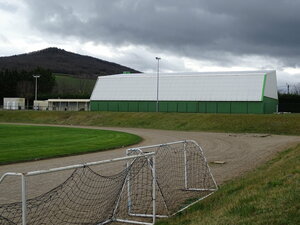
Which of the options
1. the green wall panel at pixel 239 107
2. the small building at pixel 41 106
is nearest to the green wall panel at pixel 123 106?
the green wall panel at pixel 239 107

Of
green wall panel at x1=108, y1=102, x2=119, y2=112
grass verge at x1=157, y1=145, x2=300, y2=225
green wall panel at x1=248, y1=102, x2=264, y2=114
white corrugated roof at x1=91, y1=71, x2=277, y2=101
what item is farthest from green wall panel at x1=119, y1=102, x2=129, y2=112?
grass verge at x1=157, y1=145, x2=300, y2=225

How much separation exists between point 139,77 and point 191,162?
2140 inches

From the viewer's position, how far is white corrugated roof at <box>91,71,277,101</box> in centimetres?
6022

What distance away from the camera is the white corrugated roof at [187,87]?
6022 centimetres

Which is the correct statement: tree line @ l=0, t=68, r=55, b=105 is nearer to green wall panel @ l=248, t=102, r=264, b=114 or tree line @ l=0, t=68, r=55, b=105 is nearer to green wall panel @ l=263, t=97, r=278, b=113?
green wall panel @ l=263, t=97, r=278, b=113

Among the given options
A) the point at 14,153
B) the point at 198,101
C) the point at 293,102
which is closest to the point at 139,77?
the point at 198,101

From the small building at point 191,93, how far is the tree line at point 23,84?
50867mm

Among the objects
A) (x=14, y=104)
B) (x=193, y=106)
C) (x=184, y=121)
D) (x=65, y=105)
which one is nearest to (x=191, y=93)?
(x=193, y=106)

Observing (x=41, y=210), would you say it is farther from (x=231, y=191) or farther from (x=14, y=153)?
(x=14, y=153)

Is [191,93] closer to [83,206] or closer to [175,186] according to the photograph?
[175,186]

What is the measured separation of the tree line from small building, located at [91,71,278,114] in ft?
167

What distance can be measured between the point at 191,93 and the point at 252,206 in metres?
56.4

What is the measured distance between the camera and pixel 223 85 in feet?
204

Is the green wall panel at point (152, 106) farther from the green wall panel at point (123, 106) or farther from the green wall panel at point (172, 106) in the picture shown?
the green wall panel at point (123, 106)
